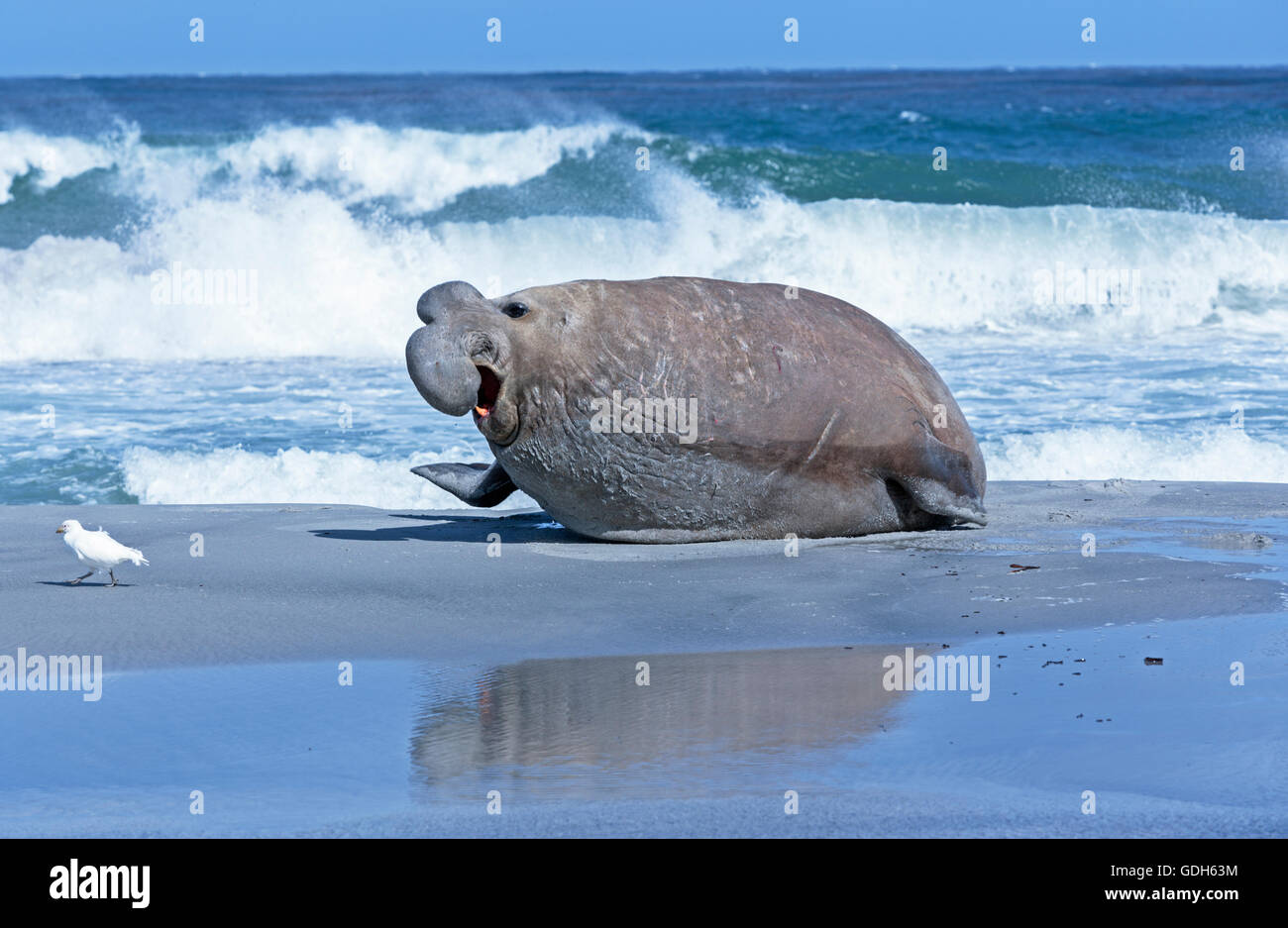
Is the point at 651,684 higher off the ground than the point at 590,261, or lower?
lower

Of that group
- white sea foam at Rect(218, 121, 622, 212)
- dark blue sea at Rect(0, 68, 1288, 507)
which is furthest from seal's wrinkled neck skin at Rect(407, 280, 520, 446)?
white sea foam at Rect(218, 121, 622, 212)

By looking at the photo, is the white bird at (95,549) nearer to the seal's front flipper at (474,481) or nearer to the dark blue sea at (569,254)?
the seal's front flipper at (474,481)

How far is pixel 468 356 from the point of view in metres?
6.91

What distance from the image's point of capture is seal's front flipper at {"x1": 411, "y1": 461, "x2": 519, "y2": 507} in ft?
26.8

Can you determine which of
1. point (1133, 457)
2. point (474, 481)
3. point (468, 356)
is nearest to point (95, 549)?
point (468, 356)

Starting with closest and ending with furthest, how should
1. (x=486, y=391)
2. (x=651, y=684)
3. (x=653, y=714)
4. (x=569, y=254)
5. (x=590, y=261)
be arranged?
1. (x=653, y=714)
2. (x=651, y=684)
3. (x=486, y=391)
4. (x=590, y=261)
5. (x=569, y=254)

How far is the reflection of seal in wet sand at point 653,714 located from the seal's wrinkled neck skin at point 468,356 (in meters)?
1.72

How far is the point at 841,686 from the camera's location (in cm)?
499

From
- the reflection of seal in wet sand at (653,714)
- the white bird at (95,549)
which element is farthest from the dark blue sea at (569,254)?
the reflection of seal in wet sand at (653,714)

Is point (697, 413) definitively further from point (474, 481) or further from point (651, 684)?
point (651, 684)

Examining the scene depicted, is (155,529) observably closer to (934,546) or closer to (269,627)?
(269,627)

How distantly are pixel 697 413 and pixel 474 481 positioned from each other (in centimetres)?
144

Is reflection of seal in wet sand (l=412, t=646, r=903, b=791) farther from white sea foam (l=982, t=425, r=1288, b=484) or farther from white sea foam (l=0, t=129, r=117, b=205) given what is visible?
white sea foam (l=0, t=129, r=117, b=205)

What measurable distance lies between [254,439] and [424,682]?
6343 millimetres
